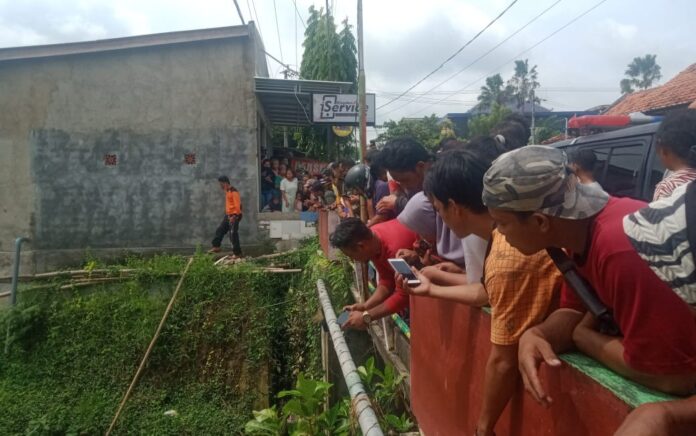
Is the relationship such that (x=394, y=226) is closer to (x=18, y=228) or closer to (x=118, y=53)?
(x=118, y=53)

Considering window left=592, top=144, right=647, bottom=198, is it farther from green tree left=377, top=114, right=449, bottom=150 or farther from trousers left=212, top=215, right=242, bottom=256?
green tree left=377, top=114, right=449, bottom=150

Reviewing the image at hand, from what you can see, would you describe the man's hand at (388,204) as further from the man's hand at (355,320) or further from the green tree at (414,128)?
the green tree at (414,128)

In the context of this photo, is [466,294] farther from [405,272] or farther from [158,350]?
[158,350]

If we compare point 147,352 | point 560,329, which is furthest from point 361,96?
point 560,329

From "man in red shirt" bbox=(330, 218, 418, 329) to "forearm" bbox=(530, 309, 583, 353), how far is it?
6.38 feet

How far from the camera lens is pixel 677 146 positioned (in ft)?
9.77

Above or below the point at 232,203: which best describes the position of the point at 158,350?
below

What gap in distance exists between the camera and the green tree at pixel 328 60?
15.4 m

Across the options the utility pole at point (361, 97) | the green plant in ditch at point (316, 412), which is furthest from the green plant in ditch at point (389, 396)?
the utility pole at point (361, 97)

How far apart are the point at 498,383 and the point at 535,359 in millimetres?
291

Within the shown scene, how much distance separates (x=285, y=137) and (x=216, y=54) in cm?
832

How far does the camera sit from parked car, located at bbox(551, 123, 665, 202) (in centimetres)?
417

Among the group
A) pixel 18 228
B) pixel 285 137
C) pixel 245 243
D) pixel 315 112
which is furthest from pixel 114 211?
pixel 285 137

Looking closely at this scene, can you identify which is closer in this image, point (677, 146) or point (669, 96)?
point (677, 146)
